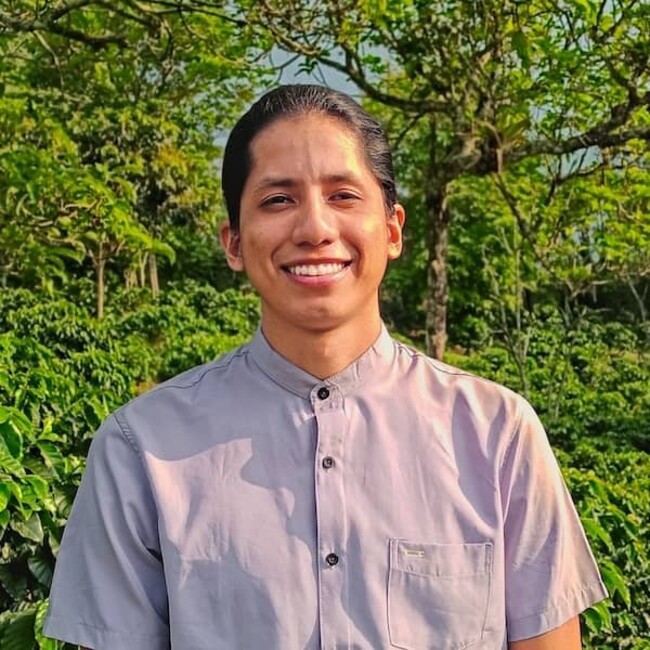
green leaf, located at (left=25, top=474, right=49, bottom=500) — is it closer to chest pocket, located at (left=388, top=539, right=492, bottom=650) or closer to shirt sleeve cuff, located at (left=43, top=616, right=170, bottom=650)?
shirt sleeve cuff, located at (left=43, top=616, right=170, bottom=650)

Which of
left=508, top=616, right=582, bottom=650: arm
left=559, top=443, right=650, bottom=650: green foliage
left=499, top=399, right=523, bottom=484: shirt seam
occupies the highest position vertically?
left=499, top=399, right=523, bottom=484: shirt seam

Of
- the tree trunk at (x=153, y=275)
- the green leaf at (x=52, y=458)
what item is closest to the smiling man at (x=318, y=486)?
the green leaf at (x=52, y=458)

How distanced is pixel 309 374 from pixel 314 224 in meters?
0.23

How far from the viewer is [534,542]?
128 cm

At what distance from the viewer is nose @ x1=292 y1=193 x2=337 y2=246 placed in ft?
4.17

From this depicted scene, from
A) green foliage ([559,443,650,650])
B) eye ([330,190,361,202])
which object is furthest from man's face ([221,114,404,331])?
green foliage ([559,443,650,650])

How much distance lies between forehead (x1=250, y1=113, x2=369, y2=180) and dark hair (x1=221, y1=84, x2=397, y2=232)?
0.04 ft

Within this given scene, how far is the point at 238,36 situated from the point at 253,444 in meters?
6.76

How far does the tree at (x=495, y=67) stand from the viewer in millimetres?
6027

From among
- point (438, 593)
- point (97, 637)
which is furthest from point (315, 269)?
point (97, 637)

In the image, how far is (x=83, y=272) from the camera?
16.4 meters

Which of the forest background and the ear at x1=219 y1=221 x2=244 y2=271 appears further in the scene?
the forest background

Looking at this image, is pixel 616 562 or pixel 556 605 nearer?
pixel 556 605

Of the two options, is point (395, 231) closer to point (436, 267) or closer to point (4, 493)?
point (4, 493)
